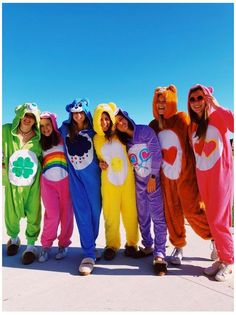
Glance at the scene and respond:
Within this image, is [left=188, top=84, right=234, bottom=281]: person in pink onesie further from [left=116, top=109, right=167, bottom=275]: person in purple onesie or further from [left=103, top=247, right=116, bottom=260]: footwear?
[left=103, top=247, right=116, bottom=260]: footwear

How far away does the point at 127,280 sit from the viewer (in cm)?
332

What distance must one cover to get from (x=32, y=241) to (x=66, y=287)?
3.72 ft

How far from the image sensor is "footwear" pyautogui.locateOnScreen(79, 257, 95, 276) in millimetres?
3488

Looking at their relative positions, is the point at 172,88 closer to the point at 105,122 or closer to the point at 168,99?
the point at 168,99

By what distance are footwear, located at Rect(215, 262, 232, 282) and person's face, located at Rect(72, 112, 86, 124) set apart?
231cm

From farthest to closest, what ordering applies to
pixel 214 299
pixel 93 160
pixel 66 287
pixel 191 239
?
pixel 191 239 → pixel 93 160 → pixel 66 287 → pixel 214 299

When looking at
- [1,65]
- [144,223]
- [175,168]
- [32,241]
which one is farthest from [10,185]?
[175,168]

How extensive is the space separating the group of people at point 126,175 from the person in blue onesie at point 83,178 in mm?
12

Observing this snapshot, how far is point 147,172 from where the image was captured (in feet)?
12.5

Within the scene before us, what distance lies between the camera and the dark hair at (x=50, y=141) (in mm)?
4105

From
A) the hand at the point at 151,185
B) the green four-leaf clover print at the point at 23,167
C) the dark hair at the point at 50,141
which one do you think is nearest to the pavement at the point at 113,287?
the hand at the point at 151,185

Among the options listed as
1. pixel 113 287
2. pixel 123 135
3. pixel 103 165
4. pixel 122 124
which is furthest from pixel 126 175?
pixel 113 287

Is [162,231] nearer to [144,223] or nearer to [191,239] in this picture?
[144,223]

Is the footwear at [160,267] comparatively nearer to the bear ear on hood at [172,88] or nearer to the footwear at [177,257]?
the footwear at [177,257]
